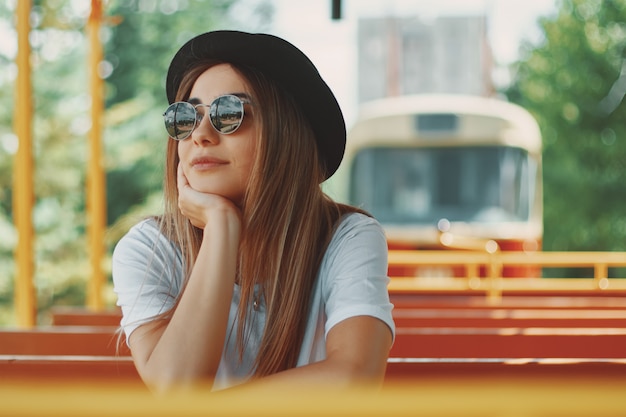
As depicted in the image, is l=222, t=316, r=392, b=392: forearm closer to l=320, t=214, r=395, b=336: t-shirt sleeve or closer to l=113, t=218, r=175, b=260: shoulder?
l=320, t=214, r=395, b=336: t-shirt sleeve

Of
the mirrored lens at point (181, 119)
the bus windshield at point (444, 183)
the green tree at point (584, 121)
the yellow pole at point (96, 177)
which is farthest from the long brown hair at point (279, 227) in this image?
the green tree at point (584, 121)

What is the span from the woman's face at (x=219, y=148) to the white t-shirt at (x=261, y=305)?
19 cm

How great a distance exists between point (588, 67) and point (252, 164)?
67.0 ft

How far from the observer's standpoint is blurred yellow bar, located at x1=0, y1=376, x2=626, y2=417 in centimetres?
60

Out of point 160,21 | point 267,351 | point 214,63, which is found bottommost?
point 267,351

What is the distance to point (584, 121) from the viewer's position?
2109 centimetres

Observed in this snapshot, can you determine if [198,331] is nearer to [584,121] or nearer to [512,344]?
[512,344]

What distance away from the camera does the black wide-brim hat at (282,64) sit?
6.19 feet

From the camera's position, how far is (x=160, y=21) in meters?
23.5

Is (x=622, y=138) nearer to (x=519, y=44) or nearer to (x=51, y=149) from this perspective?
(x=519, y=44)

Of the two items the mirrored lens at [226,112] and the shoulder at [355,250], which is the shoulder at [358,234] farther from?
the mirrored lens at [226,112]

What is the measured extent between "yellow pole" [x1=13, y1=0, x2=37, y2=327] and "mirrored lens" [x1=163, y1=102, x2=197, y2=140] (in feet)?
8.34

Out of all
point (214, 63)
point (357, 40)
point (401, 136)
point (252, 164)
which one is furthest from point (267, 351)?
point (357, 40)

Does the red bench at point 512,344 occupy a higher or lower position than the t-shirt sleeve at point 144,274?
lower
